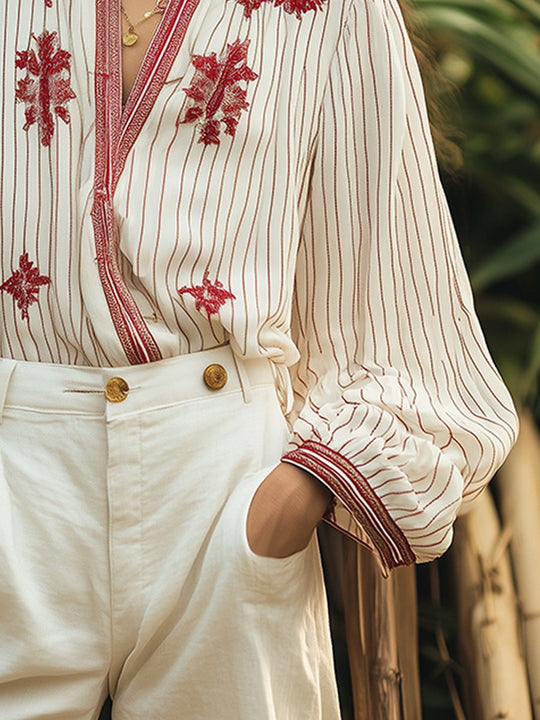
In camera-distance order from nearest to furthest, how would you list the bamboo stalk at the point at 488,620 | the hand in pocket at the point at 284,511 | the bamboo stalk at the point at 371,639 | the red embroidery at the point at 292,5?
the hand in pocket at the point at 284,511, the red embroidery at the point at 292,5, the bamboo stalk at the point at 371,639, the bamboo stalk at the point at 488,620

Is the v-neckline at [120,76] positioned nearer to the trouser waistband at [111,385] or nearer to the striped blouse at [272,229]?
the striped blouse at [272,229]

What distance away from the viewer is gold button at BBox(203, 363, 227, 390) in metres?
1.09

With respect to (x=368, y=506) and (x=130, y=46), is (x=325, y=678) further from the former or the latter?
A: (x=130, y=46)

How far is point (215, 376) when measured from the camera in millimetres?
1095

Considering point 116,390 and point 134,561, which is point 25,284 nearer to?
point 116,390

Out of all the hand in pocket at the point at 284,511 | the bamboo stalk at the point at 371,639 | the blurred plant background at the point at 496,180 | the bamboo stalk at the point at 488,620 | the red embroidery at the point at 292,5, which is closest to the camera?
the hand in pocket at the point at 284,511

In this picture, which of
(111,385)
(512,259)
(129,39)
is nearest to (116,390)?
(111,385)

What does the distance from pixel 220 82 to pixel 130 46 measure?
97 millimetres

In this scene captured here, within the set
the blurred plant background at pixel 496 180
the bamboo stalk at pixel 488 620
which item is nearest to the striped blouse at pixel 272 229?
the bamboo stalk at pixel 488 620

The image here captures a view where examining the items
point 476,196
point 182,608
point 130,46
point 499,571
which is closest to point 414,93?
point 130,46

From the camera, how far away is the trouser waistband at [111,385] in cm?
106

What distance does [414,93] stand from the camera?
1181 mm

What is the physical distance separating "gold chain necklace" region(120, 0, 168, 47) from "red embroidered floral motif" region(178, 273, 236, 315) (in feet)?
0.81

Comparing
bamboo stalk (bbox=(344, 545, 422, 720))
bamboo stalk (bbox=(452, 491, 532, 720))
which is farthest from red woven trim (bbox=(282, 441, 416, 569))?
bamboo stalk (bbox=(452, 491, 532, 720))
